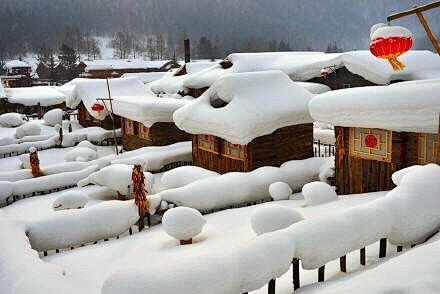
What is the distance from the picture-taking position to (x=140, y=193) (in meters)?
11.4

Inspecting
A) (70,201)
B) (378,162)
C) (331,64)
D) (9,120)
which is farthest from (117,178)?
(9,120)

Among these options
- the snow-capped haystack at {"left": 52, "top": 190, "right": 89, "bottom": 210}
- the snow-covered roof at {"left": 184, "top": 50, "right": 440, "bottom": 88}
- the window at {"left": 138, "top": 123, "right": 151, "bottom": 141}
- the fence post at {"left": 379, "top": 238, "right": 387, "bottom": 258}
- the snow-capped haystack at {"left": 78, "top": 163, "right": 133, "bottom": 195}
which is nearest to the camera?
the fence post at {"left": 379, "top": 238, "right": 387, "bottom": 258}

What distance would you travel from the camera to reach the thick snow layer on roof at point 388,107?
927 cm

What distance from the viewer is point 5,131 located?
31.0 metres

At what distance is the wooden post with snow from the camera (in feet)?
37.1

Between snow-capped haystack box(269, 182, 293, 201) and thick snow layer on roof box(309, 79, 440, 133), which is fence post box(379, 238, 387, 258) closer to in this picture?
thick snow layer on roof box(309, 79, 440, 133)

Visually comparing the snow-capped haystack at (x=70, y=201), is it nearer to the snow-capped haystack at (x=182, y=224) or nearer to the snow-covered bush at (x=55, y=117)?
the snow-capped haystack at (x=182, y=224)

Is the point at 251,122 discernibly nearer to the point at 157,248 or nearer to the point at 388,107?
the point at 388,107

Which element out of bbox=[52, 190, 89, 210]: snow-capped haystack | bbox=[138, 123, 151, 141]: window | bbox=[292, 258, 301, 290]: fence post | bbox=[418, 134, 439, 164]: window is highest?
bbox=[418, 134, 439, 164]: window

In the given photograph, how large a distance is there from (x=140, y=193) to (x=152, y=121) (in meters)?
9.50

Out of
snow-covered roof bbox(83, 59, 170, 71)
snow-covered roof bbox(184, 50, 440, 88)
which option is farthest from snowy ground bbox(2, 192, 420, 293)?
snow-covered roof bbox(83, 59, 170, 71)

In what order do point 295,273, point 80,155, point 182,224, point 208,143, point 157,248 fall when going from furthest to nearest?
point 80,155 < point 208,143 < point 157,248 < point 182,224 < point 295,273

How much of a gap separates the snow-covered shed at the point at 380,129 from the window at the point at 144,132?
36.9 ft

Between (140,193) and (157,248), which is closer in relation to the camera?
(157,248)
